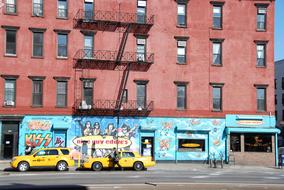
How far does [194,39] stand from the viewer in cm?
4288

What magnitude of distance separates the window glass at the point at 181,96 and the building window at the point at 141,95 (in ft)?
10.1

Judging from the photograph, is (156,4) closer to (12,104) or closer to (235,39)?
(235,39)

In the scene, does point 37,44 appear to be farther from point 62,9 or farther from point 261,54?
point 261,54

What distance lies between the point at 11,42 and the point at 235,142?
70.2 feet

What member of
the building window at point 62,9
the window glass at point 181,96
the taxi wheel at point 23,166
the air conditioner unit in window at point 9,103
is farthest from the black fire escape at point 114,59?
the taxi wheel at point 23,166

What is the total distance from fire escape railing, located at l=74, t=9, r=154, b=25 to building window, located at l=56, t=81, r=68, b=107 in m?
5.68

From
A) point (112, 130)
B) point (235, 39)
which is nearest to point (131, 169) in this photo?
point (112, 130)

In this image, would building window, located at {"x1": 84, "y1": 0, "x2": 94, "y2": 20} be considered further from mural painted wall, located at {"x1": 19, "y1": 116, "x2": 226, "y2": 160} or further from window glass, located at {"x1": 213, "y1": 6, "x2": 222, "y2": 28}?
window glass, located at {"x1": 213, "y1": 6, "x2": 222, "y2": 28}

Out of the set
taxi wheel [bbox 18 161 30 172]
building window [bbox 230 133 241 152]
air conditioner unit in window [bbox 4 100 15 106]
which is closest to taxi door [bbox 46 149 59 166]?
taxi wheel [bbox 18 161 30 172]

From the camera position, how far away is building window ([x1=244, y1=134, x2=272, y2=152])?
141 ft

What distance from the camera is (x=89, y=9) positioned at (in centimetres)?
4088

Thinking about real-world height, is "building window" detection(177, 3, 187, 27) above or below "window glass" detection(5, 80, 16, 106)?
above

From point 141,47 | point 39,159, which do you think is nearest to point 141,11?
point 141,47

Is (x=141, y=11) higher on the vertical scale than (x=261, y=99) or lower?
higher
